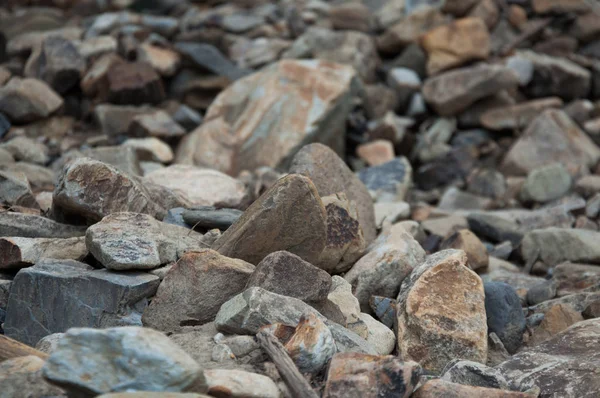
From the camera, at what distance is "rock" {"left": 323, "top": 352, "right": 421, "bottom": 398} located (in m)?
2.31

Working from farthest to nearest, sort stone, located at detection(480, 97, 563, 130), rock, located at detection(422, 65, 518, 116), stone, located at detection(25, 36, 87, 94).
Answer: stone, located at detection(480, 97, 563, 130) → rock, located at detection(422, 65, 518, 116) → stone, located at detection(25, 36, 87, 94)

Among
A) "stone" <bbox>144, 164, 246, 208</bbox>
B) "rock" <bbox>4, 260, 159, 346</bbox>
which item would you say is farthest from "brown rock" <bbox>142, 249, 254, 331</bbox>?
"stone" <bbox>144, 164, 246, 208</bbox>

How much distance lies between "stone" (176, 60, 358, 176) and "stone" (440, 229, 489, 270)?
2247 mm

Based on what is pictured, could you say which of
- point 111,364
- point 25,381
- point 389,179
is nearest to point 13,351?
point 25,381

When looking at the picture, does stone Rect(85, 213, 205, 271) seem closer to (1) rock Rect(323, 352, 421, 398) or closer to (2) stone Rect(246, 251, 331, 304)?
(2) stone Rect(246, 251, 331, 304)

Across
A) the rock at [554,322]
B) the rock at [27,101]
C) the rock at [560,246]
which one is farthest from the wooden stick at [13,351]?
the rock at [27,101]

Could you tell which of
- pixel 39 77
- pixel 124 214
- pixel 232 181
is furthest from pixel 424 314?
pixel 39 77

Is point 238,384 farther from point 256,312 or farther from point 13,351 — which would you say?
point 13,351

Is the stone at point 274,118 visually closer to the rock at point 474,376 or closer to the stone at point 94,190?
the stone at point 94,190

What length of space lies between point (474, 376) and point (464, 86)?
5.81 meters

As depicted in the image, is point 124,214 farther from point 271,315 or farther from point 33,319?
point 271,315

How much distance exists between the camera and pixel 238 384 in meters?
2.26

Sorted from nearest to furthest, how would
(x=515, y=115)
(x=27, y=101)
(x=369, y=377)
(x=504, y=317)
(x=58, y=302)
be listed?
(x=369, y=377)
(x=58, y=302)
(x=504, y=317)
(x=27, y=101)
(x=515, y=115)

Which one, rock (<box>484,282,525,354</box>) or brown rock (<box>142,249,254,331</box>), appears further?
rock (<box>484,282,525,354</box>)
